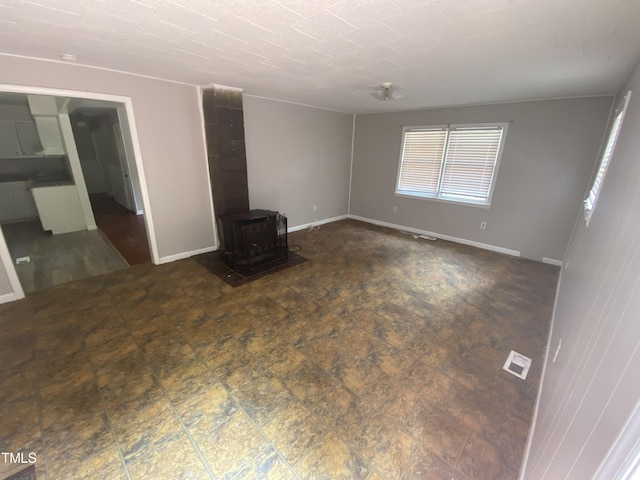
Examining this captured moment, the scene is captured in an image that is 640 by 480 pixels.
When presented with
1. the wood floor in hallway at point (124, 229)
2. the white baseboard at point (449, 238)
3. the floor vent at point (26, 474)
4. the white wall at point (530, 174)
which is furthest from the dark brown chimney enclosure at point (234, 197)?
the white wall at point (530, 174)

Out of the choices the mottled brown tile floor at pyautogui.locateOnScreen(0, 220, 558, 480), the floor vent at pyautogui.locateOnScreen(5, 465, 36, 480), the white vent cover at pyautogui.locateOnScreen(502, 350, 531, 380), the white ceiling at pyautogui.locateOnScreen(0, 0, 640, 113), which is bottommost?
the floor vent at pyautogui.locateOnScreen(5, 465, 36, 480)

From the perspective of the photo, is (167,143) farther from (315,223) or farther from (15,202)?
(15,202)

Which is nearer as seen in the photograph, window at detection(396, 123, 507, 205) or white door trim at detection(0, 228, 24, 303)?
white door trim at detection(0, 228, 24, 303)

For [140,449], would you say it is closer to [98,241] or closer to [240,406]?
[240,406]

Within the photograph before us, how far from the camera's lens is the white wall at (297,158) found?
4328mm

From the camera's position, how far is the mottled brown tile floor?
144cm

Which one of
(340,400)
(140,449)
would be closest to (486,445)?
(340,400)

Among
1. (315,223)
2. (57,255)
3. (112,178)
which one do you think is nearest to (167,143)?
(57,255)

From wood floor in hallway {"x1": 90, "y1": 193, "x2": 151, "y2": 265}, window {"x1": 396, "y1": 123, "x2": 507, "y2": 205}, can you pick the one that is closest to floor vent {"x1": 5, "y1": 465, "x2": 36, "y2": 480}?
wood floor in hallway {"x1": 90, "y1": 193, "x2": 151, "y2": 265}

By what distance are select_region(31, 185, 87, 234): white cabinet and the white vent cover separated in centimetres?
680

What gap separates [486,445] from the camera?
1516mm

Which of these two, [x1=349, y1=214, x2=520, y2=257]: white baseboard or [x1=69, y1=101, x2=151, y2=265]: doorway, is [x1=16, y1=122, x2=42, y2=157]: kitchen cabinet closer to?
[x1=69, y1=101, x2=151, y2=265]: doorway

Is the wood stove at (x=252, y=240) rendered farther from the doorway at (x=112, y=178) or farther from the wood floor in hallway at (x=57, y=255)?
the wood floor in hallway at (x=57, y=255)

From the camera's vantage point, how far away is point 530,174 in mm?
3898
